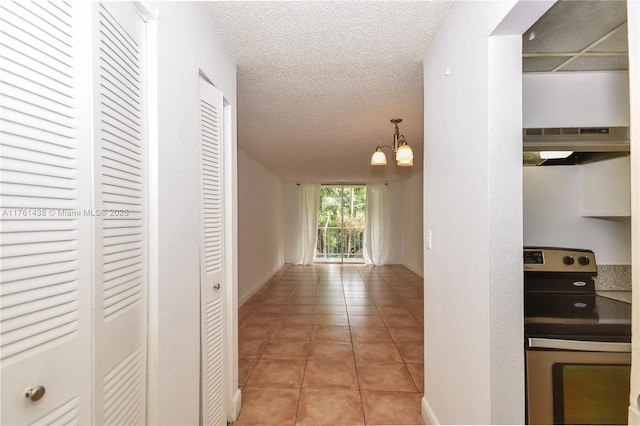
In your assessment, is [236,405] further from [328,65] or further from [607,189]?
[607,189]

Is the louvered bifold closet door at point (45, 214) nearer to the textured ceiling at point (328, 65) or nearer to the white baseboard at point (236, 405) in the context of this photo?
the textured ceiling at point (328, 65)

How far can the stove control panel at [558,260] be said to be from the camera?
1814 millimetres

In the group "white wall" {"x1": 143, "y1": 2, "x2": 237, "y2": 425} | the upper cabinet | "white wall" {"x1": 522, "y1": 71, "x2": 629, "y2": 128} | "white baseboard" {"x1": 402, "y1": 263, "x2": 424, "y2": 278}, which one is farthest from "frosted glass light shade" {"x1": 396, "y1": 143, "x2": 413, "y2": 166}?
"white baseboard" {"x1": 402, "y1": 263, "x2": 424, "y2": 278}

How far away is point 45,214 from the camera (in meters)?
0.73

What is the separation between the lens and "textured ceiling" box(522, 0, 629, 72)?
1.33m

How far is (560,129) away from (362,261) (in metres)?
7.53

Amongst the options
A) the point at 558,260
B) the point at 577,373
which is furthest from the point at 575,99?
the point at 577,373

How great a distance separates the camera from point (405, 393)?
2305 millimetres

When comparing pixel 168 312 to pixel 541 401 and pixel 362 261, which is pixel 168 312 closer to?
pixel 541 401

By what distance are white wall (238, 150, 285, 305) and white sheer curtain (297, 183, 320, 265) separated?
86 centimetres

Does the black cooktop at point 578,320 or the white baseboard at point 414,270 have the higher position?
the black cooktop at point 578,320

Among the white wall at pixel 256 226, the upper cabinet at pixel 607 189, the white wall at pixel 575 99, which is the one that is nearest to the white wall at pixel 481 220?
the white wall at pixel 575 99

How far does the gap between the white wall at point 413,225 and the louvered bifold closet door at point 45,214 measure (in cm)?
668

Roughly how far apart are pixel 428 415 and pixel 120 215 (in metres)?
2.00
